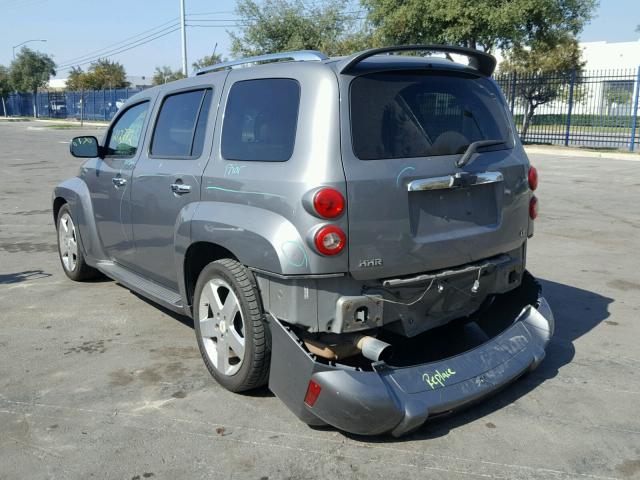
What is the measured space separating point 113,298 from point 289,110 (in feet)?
10.3

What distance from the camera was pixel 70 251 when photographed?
20.1 feet

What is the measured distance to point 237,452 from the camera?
3.16 m

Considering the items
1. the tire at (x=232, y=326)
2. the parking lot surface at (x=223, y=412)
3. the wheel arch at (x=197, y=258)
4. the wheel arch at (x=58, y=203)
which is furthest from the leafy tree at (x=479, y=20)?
the tire at (x=232, y=326)

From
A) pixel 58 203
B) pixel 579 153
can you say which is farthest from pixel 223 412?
pixel 579 153

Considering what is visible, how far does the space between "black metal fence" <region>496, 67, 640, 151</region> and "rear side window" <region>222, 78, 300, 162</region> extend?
2120 cm

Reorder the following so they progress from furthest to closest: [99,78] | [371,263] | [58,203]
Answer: [99,78]
[58,203]
[371,263]

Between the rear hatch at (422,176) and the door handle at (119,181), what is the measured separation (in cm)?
230

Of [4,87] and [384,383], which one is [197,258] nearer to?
[384,383]

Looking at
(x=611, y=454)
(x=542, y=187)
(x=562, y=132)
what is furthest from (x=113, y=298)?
(x=562, y=132)

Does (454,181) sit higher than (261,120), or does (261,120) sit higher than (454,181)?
(261,120)

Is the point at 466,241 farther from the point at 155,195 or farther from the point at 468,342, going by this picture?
the point at 155,195

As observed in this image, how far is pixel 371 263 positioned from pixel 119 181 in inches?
101

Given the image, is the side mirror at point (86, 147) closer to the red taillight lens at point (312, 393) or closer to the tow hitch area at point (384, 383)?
the tow hitch area at point (384, 383)

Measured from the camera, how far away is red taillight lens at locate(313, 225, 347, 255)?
3.09 m
